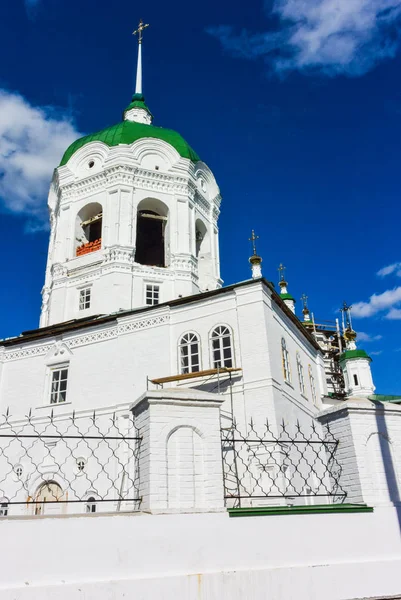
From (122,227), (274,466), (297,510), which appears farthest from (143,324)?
(297,510)

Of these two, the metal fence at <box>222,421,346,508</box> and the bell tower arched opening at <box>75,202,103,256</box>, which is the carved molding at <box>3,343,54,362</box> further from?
the metal fence at <box>222,421,346,508</box>

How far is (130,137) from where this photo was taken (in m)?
23.2

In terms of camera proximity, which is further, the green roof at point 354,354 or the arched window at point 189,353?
the green roof at point 354,354

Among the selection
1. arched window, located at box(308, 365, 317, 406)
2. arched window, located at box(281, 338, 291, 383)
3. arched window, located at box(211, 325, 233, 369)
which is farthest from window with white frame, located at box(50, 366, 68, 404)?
arched window, located at box(308, 365, 317, 406)

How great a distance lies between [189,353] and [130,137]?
12.1 meters

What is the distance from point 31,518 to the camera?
476 cm

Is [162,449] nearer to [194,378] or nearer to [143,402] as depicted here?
[143,402]

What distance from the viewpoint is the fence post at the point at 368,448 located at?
246 inches

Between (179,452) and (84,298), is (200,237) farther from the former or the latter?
(179,452)

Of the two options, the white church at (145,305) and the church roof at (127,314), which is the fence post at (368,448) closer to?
the white church at (145,305)

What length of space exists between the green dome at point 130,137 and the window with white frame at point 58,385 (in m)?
10.9

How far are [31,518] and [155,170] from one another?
63.5 ft

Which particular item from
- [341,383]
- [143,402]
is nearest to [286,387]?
[143,402]

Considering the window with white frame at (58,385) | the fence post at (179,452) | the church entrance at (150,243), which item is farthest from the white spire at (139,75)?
the fence post at (179,452)
